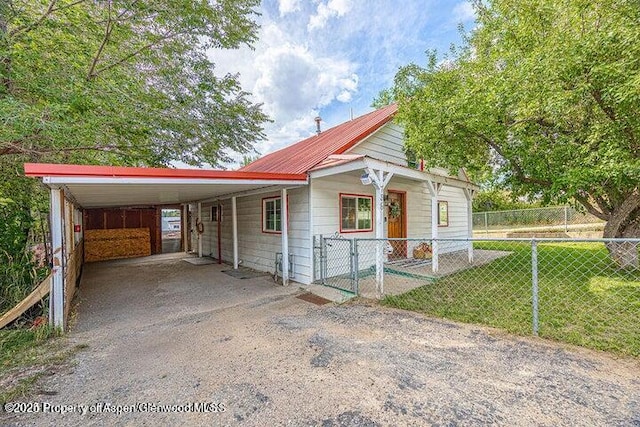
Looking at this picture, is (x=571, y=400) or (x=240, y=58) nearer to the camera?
(x=571, y=400)

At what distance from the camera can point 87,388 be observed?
8.54 ft

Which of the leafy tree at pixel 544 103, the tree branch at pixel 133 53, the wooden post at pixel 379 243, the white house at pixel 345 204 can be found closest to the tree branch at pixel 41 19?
the tree branch at pixel 133 53

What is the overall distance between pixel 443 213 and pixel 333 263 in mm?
5736

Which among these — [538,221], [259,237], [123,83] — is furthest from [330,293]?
[538,221]

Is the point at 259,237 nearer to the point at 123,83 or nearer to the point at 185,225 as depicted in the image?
the point at 123,83

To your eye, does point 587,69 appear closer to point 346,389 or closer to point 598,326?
point 598,326

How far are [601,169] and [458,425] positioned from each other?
520 cm

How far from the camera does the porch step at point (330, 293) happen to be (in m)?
5.18

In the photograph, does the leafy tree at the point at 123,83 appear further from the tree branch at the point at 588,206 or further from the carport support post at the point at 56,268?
the tree branch at the point at 588,206

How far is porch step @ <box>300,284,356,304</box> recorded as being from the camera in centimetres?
518

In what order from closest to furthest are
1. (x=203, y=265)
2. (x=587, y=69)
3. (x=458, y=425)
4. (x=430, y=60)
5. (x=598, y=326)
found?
(x=458, y=425), (x=598, y=326), (x=587, y=69), (x=430, y=60), (x=203, y=265)

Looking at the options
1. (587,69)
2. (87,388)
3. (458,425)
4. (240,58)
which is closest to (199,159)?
(240,58)

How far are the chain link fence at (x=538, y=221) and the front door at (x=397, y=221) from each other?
933cm

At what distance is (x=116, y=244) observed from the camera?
1170cm
